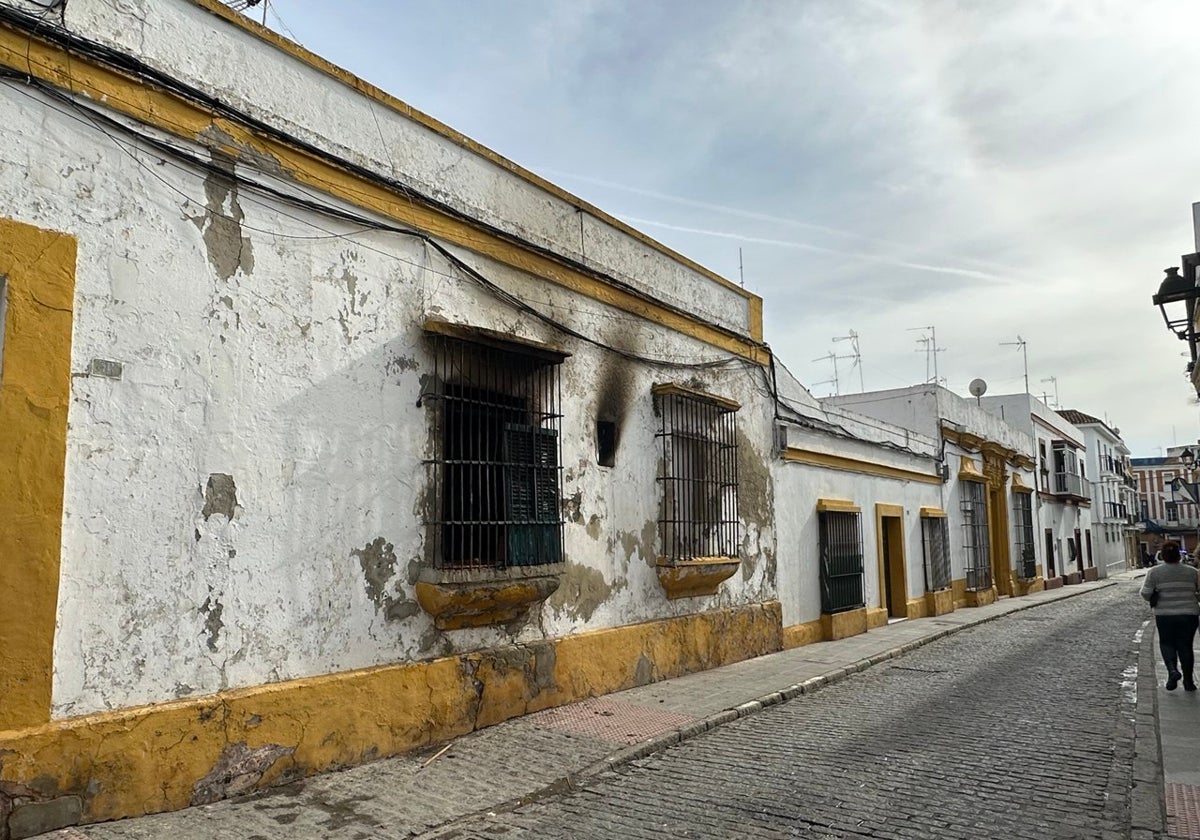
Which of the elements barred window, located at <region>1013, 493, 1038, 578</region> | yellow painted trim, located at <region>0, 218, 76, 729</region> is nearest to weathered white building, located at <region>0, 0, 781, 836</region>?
yellow painted trim, located at <region>0, 218, 76, 729</region>

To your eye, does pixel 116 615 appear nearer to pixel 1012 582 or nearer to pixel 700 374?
pixel 700 374

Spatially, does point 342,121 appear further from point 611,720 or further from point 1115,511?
point 1115,511

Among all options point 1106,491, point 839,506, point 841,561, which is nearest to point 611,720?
point 841,561

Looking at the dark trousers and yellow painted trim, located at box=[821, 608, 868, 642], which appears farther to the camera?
yellow painted trim, located at box=[821, 608, 868, 642]

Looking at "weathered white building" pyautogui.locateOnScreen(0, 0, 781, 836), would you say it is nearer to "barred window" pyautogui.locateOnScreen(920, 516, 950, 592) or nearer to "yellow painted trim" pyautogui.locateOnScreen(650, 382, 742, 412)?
"yellow painted trim" pyautogui.locateOnScreen(650, 382, 742, 412)

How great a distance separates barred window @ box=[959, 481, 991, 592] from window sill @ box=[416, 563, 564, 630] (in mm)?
13802

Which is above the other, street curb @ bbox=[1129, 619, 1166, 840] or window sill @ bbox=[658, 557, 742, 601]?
window sill @ bbox=[658, 557, 742, 601]

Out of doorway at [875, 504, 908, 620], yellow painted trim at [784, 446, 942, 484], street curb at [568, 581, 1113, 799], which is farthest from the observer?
doorway at [875, 504, 908, 620]

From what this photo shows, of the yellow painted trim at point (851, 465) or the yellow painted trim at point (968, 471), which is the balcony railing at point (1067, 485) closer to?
the yellow painted trim at point (968, 471)

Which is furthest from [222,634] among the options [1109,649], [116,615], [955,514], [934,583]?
[955,514]

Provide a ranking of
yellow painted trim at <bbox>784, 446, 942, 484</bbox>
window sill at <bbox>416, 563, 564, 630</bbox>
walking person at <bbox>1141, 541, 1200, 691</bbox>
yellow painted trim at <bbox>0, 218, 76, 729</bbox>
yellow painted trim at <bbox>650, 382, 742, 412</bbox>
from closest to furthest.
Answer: yellow painted trim at <bbox>0, 218, 76, 729</bbox> < window sill at <bbox>416, 563, 564, 630</bbox> < walking person at <bbox>1141, 541, 1200, 691</bbox> < yellow painted trim at <bbox>650, 382, 742, 412</bbox> < yellow painted trim at <bbox>784, 446, 942, 484</bbox>

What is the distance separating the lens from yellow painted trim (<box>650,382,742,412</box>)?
27.6ft

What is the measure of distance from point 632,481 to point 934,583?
9.73 metres

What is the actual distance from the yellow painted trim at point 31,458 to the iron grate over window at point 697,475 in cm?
533
